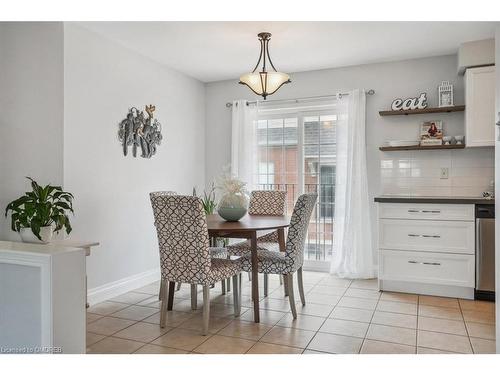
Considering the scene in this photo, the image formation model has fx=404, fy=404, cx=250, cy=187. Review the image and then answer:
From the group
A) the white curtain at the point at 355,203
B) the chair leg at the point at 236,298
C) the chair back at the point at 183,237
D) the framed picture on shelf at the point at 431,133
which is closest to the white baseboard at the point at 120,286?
the chair back at the point at 183,237

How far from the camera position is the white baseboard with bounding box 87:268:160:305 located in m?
3.59

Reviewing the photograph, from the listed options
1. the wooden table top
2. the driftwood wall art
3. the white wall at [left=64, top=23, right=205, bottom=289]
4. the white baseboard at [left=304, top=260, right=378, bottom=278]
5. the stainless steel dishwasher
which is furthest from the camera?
the white baseboard at [left=304, top=260, right=378, bottom=278]

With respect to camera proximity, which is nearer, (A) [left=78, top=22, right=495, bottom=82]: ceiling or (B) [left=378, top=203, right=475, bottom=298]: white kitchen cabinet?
(A) [left=78, top=22, right=495, bottom=82]: ceiling

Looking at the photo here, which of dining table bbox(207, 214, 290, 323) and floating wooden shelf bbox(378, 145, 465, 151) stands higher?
floating wooden shelf bbox(378, 145, 465, 151)

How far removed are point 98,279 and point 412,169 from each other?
3.40 meters

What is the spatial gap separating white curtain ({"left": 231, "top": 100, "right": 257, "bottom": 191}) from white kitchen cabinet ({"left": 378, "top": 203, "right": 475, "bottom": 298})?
1.77m

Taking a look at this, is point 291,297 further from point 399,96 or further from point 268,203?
point 399,96

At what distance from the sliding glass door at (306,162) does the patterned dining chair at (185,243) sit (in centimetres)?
224

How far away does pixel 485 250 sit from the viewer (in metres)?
3.59

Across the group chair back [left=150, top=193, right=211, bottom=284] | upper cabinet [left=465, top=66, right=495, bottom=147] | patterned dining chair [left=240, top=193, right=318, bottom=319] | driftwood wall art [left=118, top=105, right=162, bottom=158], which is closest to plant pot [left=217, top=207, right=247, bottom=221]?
patterned dining chair [left=240, top=193, right=318, bottom=319]

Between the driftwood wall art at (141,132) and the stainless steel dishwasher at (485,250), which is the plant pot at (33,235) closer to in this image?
the driftwood wall art at (141,132)

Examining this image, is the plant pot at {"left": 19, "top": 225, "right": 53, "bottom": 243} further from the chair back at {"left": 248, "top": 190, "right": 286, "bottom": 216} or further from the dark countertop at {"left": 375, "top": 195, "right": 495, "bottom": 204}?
the dark countertop at {"left": 375, "top": 195, "right": 495, "bottom": 204}
